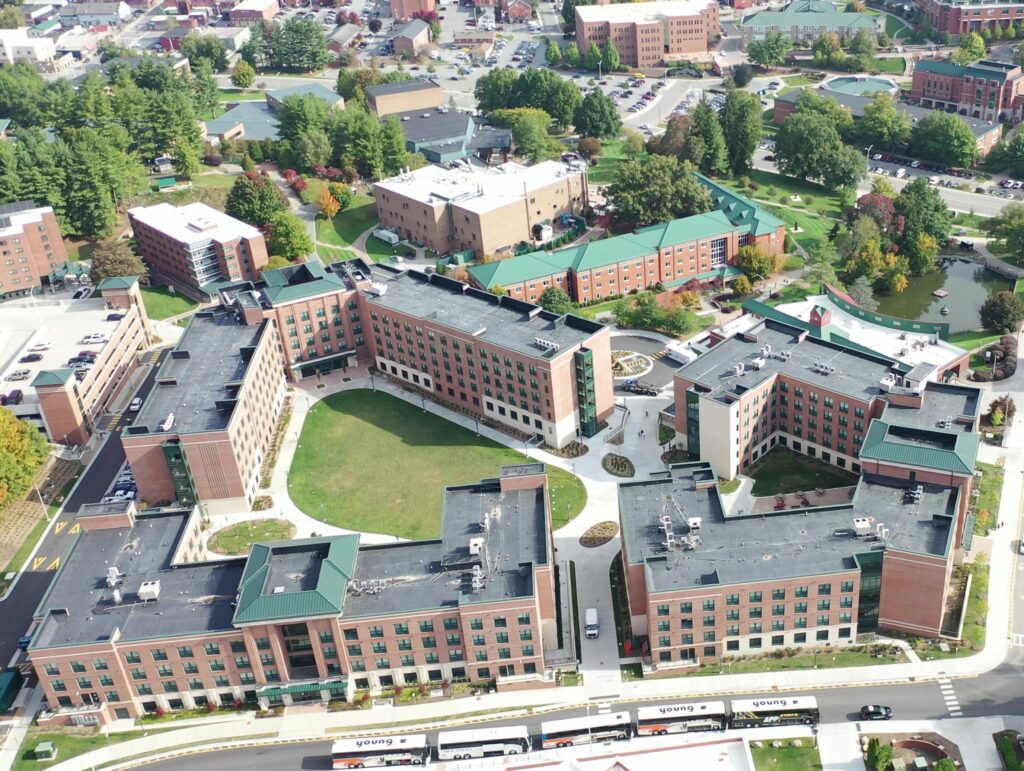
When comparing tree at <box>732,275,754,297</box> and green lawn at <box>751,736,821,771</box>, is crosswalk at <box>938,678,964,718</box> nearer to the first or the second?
green lawn at <box>751,736,821,771</box>

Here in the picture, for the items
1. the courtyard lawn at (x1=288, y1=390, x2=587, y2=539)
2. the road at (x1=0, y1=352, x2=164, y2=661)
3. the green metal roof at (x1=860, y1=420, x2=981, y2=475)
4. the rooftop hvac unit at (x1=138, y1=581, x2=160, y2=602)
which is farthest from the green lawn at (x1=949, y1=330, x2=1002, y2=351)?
the road at (x1=0, y1=352, x2=164, y2=661)

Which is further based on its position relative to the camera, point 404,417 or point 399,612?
point 404,417

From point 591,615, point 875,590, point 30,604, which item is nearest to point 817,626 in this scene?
point 875,590

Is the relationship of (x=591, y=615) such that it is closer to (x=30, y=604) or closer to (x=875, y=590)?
(x=875, y=590)

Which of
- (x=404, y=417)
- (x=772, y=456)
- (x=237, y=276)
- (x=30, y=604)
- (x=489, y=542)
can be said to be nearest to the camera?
(x=489, y=542)

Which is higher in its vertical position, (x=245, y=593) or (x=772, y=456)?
(x=245, y=593)

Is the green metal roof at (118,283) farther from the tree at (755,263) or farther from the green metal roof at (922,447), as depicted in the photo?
the green metal roof at (922,447)

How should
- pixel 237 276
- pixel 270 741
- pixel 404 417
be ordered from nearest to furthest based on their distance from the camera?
pixel 270 741 < pixel 404 417 < pixel 237 276
